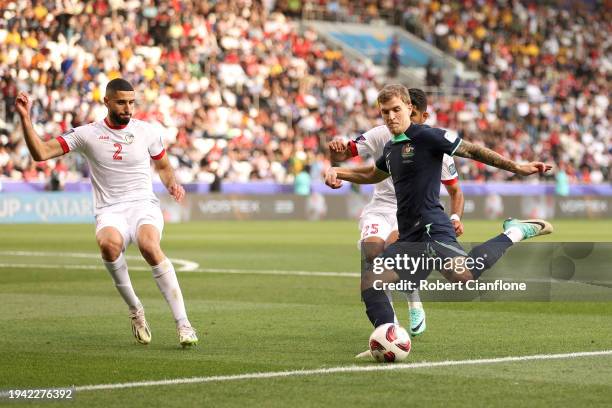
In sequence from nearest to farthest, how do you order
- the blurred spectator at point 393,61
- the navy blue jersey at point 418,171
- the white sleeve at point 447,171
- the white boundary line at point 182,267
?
the navy blue jersey at point 418,171 → the white sleeve at point 447,171 → the white boundary line at point 182,267 → the blurred spectator at point 393,61

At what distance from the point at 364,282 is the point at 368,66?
37694 millimetres

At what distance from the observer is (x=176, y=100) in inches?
1481

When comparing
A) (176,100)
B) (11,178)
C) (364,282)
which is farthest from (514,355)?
(176,100)

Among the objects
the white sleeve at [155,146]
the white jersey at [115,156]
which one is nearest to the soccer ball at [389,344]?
the white jersey at [115,156]

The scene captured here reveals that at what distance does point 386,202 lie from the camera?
11672mm

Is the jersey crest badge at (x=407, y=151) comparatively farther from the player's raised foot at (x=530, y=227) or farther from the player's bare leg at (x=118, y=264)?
the player's bare leg at (x=118, y=264)

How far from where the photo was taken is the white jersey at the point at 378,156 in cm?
1083

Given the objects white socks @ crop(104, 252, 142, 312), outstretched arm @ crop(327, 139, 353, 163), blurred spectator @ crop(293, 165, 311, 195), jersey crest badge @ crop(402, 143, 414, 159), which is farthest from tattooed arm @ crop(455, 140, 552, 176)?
blurred spectator @ crop(293, 165, 311, 195)

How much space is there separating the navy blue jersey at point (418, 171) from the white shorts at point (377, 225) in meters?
1.85

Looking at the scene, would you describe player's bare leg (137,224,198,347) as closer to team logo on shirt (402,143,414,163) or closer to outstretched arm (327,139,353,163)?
outstretched arm (327,139,353,163)

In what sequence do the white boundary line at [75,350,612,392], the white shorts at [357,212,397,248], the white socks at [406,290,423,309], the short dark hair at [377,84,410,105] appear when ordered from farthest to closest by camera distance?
the white shorts at [357,212,397,248] < the white socks at [406,290,423,309] < the short dark hair at [377,84,410,105] < the white boundary line at [75,350,612,392]

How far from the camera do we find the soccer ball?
8.93 meters

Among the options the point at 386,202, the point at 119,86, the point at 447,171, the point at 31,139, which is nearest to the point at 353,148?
the point at 447,171

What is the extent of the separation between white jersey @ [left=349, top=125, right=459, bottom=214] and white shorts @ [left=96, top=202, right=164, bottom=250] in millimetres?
1784
